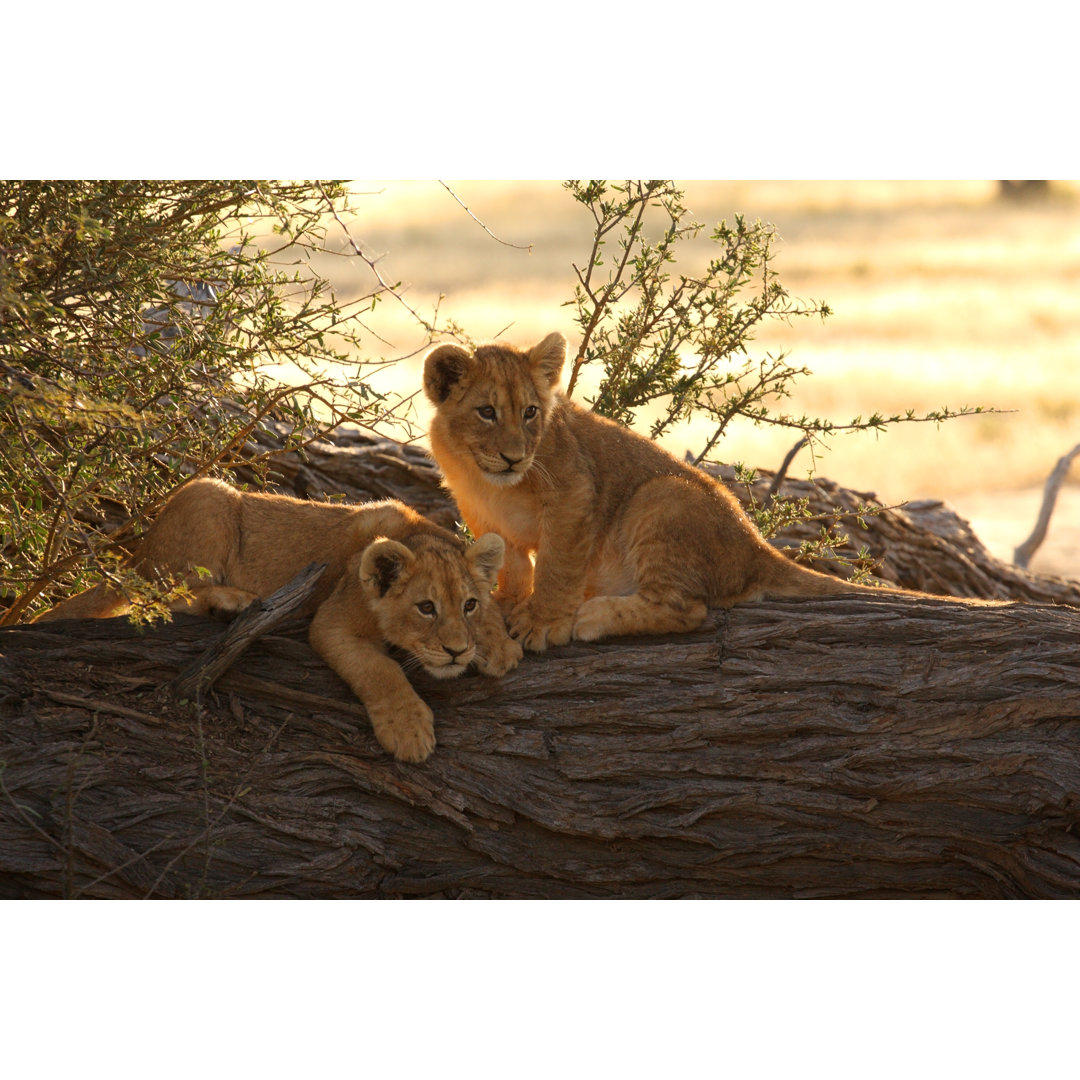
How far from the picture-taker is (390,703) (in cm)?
536

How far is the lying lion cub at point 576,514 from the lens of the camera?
5.85m

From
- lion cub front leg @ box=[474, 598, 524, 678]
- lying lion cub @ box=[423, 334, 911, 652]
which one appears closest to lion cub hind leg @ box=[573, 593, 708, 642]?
lying lion cub @ box=[423, 334, 911, 652]

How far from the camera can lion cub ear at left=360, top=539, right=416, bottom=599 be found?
17.6ft

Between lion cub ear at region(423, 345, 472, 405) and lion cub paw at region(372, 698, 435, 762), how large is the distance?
5.17 feet

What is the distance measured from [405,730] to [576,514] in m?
1.33

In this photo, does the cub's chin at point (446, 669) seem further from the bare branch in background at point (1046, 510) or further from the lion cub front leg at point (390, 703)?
the bare branch in background at point (1046, 510)

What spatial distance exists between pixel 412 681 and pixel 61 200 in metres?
2.90

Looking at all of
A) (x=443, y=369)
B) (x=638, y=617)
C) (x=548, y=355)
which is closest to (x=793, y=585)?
(x=638, y=617)

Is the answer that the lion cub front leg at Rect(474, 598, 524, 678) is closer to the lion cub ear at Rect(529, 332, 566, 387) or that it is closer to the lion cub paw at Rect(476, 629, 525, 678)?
the lion cub paw at Rect(476, 629, 525, 678)

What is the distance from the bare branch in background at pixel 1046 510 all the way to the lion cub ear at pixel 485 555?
6.16 metres

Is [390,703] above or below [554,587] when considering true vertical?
below

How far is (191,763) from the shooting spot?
213 inches

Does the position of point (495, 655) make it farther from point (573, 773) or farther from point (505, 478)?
point (505, 478)
